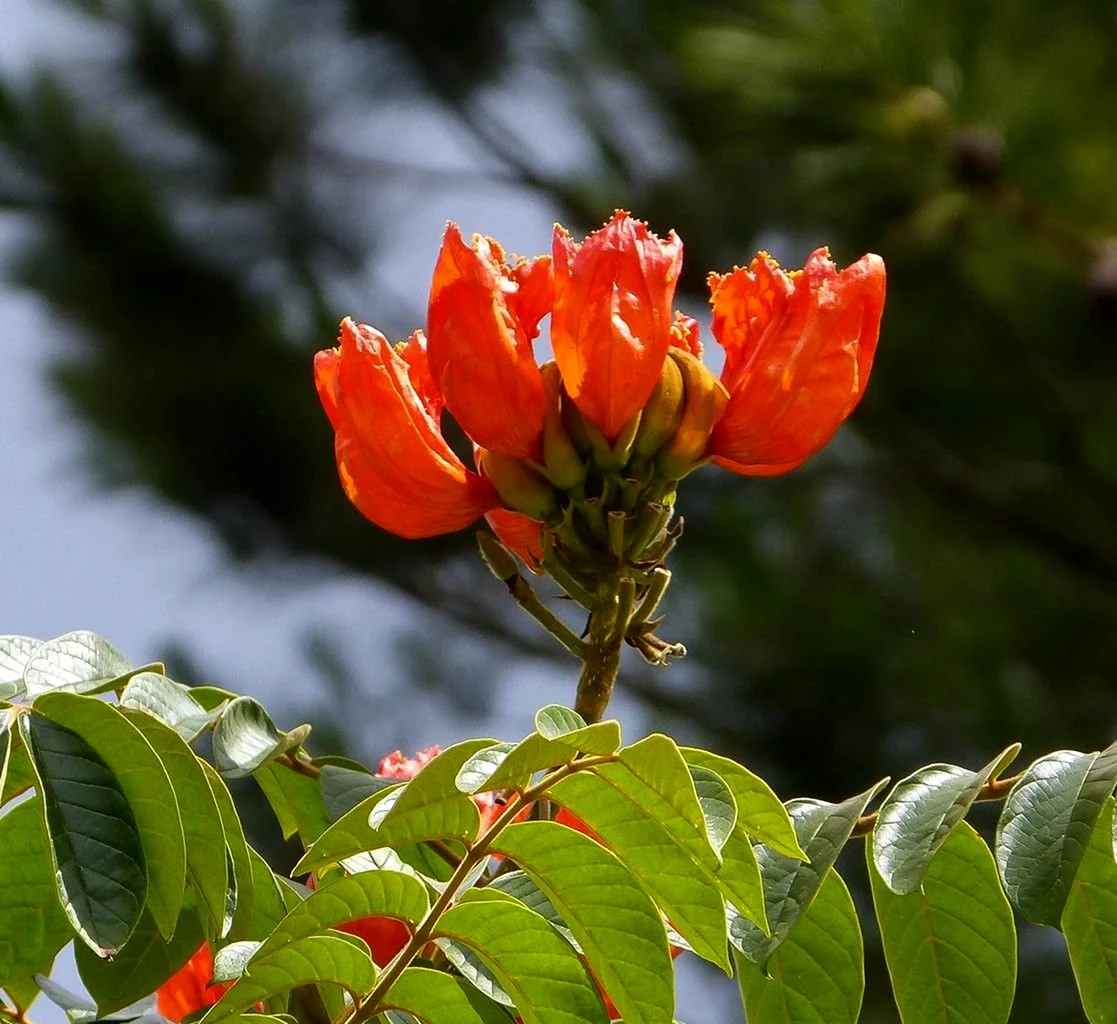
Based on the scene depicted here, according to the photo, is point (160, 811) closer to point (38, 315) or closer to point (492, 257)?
point (492, 257)

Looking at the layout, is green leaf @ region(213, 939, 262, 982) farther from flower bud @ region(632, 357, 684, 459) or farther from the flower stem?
flower bud @ region(632, 357, 684, 459)

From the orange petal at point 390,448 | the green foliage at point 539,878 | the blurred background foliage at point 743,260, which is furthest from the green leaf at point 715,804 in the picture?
the blurred background foliage at point 743,260

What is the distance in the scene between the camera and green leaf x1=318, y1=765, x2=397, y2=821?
3.41 feet

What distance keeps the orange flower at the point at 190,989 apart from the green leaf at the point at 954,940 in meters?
0.50

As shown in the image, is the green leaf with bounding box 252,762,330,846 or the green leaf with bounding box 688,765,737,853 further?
the green leaf with bounding box 252,762,330,846

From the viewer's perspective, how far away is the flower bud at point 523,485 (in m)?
1.29

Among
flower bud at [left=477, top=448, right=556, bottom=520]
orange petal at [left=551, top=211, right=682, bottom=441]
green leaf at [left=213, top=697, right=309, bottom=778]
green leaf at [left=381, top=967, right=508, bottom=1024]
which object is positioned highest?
orange petal at [left=551, top=211, right=682, bottom=441]

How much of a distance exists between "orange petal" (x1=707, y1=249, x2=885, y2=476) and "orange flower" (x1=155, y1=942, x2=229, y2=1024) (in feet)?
1.77

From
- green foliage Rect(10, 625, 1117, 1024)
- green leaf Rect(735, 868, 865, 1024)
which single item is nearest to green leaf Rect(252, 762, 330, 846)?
green foliage Rect(10, 625, 1117, 1024)

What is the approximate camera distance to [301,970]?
961 mm

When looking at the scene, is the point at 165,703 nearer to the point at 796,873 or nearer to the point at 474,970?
the point at 474,970

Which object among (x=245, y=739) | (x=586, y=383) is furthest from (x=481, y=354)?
(x=245, y=739)

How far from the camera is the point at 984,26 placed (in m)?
6.97

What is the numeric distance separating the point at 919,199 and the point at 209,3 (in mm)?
3573
